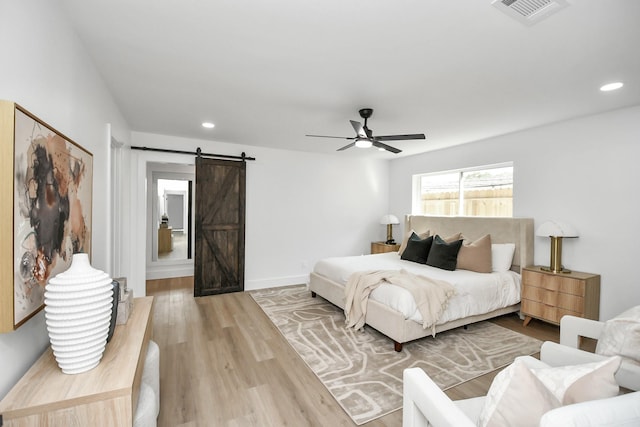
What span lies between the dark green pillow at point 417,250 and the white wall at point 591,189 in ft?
4.25

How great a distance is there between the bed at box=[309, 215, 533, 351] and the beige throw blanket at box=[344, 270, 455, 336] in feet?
0.29

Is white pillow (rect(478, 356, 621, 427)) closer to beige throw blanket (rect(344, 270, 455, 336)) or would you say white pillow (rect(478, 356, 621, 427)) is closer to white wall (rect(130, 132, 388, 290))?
beige throw blanket (rect(344, 270, 455, 336))

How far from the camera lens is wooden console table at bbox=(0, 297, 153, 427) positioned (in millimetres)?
1026

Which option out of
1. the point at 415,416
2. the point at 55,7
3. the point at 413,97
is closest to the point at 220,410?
the point at 415,416

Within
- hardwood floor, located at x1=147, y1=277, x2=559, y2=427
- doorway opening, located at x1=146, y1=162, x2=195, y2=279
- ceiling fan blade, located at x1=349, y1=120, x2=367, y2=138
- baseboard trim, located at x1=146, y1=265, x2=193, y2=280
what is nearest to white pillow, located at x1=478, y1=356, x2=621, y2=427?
hardwood floor, located at x1=147, y1=277, x2=559, y2=427

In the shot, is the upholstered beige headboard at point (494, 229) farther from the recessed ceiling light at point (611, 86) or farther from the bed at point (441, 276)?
the recessed ceiling light at point (611, 86)

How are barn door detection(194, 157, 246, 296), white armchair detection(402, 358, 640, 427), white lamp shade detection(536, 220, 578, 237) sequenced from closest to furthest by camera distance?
1. white armchair detection(402, 358, 640, 427)
2. white lamp shade detection(536, 220, 578, 237)
3. barn door detection(194, 157, 246, 296)

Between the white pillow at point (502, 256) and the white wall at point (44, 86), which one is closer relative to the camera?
the white wall at point (44, 86)

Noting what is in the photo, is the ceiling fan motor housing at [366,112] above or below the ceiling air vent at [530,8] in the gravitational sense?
below

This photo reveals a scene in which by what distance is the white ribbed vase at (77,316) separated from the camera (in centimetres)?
117

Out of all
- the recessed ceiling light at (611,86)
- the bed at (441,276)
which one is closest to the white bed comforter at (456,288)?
the bed at (441,276)

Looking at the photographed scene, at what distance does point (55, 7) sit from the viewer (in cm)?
155

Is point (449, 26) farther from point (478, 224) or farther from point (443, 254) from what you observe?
point (478, 224)

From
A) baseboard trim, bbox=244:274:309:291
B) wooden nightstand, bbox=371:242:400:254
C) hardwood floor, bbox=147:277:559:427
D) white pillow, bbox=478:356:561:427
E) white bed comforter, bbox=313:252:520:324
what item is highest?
white pillow, bbox=478:356:561:427
